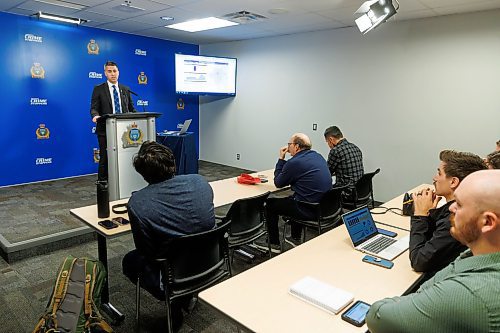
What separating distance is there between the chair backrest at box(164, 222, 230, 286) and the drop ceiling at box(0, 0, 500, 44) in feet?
10.2

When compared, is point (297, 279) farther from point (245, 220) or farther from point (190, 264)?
point (245, 220)

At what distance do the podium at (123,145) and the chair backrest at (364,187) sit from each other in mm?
2427

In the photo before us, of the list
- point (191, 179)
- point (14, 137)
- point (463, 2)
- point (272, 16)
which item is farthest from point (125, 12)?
point (463, 2)

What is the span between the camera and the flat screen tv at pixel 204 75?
21.2 ft

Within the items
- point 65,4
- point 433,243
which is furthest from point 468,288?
point 65,4

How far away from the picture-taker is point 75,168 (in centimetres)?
629

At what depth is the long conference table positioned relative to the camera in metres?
1.32

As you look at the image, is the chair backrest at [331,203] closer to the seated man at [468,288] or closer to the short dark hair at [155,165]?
the short dark hair at [155,165]

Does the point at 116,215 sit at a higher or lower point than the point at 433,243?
lower

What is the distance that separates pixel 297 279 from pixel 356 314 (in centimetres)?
33

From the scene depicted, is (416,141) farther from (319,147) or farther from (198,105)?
(198,105)

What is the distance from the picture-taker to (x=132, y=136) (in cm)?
415

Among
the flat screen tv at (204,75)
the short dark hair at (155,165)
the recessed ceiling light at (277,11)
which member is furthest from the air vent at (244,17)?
the short dark hair at (155,165)

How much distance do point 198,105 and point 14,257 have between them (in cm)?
534
